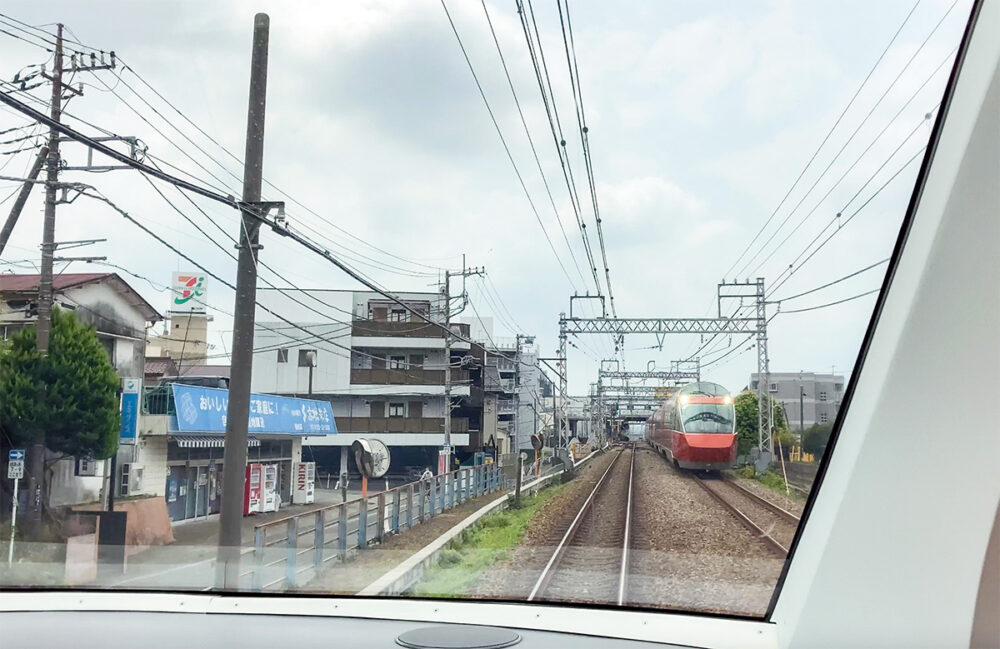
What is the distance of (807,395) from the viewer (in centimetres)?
243

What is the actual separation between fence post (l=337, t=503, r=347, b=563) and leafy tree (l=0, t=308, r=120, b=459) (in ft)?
2.84

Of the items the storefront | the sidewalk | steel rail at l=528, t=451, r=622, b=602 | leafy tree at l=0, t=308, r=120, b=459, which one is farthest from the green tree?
steel rail at l=528, t=451, r=622, b=602

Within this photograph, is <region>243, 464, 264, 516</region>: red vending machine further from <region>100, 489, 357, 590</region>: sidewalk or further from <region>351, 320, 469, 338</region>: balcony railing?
<region>351, 320, 469, 338</region>: balcony railing

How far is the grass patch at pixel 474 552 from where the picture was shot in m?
2.57

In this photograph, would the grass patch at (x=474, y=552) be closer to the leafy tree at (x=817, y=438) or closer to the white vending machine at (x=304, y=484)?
the white vending machine at (x=304, y=484)

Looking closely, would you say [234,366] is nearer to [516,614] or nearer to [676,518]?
[516,614]

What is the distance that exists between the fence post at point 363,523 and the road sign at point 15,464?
4.01 feet

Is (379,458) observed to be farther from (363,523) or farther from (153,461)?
(153,461)

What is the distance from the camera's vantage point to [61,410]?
2738 mm

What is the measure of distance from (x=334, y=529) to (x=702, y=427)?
5.92ft

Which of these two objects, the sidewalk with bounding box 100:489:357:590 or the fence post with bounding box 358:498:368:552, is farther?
the fence post with bounding box 358:498:368:552

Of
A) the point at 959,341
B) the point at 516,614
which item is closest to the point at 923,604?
Answer: the point at 959,341

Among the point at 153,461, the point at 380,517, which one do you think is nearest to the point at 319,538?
the point at 380,517

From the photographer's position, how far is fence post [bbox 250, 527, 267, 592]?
104 inches
